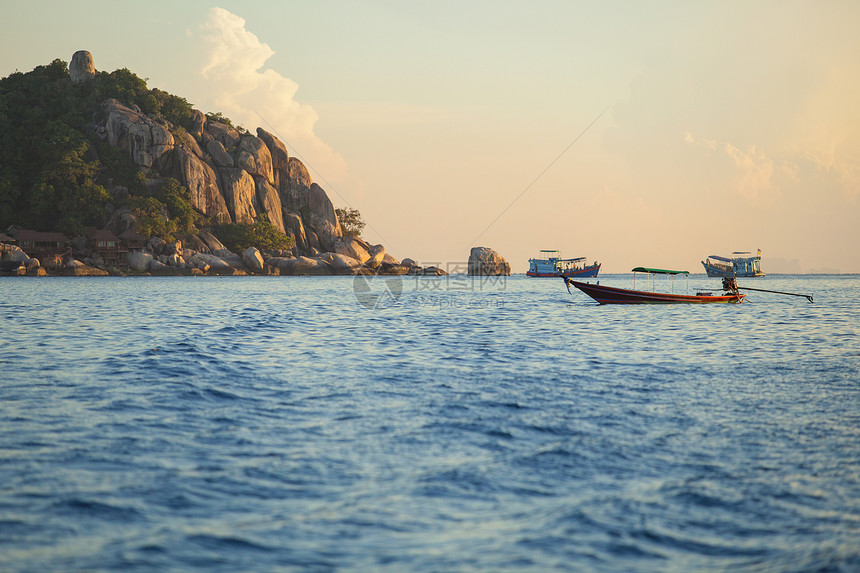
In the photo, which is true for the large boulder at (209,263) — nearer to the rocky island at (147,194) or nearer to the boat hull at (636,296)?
the rocky island at (147,194)

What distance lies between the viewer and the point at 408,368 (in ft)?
46.3

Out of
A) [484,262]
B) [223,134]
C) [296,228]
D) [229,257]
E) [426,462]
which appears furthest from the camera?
[484,262]

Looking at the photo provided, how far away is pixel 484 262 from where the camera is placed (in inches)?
4614

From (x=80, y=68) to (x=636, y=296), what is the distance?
103m

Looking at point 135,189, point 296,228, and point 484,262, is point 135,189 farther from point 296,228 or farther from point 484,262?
point 484,262

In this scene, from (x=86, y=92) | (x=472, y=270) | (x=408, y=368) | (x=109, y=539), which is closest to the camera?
(x=109, y=539)

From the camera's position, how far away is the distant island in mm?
83188

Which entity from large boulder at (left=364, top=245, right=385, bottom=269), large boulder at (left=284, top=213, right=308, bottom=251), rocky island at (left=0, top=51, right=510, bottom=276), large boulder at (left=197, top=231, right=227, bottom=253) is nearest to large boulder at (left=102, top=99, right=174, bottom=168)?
rocky island at (left=0, top=51, right=510, bottom=276)

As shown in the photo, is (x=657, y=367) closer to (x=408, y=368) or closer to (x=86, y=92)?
(x=408, y=368)

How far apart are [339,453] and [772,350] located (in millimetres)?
14660

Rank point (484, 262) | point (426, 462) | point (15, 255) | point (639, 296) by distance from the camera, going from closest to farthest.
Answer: point (426, 462) → point (639, 296) → point (15, 255) → point (484, 262)

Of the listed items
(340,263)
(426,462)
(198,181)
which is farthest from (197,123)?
(426,462)

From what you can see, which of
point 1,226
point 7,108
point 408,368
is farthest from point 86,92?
point 408,368

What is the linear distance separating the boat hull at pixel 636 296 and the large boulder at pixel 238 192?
75645mm
